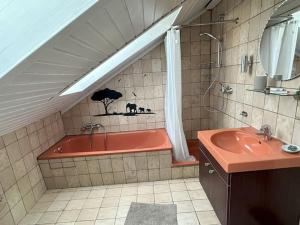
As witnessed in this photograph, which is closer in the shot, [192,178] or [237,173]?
[237,173]

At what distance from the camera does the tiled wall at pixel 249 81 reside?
4.62ft

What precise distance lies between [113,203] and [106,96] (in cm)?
161

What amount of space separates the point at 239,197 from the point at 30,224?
2.04 m

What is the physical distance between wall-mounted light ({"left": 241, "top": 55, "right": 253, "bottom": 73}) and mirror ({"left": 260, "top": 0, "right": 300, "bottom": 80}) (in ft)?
0.60

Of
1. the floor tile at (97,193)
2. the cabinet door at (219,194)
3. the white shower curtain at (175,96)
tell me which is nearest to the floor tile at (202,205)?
the cabinet door at (219,194)

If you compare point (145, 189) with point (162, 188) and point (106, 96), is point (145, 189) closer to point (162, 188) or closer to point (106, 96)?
point (162, 188)

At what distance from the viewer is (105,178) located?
2420mm

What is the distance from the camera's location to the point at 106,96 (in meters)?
2.97

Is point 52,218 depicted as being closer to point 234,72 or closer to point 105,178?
point 105,178

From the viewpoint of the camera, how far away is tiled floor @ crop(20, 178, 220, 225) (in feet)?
6.06

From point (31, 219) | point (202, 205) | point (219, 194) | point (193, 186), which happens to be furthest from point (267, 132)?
point (31, 219)

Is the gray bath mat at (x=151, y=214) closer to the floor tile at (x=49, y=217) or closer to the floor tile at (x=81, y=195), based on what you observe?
the floor tile at (x=81, y=195)

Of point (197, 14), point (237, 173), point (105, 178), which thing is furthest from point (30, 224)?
point (197, 14)

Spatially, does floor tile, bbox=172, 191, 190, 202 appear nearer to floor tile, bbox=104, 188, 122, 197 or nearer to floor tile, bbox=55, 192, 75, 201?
floor tile, bbox=104, 188, 122, 197
